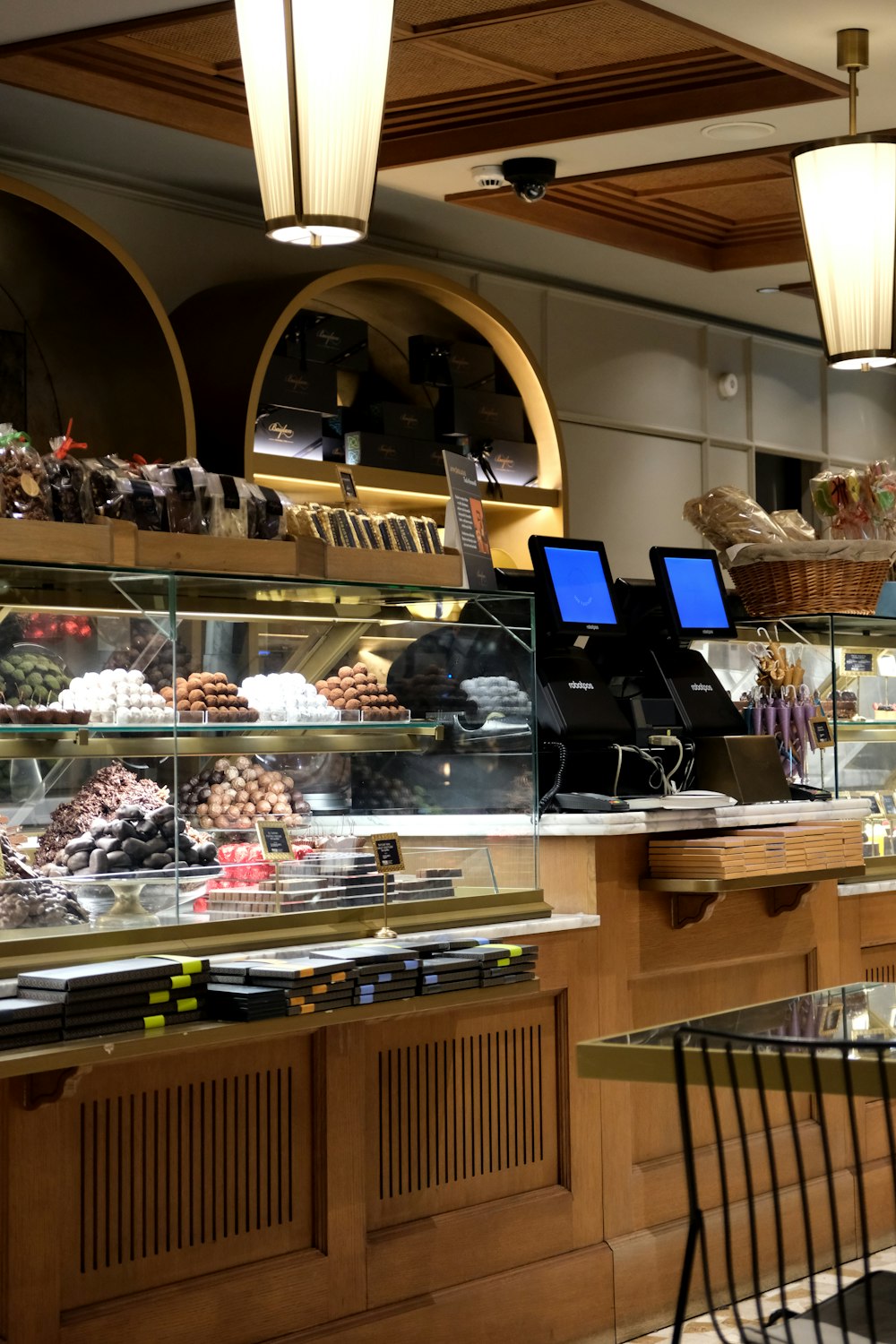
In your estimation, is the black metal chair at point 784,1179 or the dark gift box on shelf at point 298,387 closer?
the black metal chair at point 784,1179

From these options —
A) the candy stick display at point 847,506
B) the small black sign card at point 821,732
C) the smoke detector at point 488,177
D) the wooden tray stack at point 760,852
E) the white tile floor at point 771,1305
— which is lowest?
the white tile floor at point 771,1305

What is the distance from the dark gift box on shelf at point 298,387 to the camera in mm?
4957

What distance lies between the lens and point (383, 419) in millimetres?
5324

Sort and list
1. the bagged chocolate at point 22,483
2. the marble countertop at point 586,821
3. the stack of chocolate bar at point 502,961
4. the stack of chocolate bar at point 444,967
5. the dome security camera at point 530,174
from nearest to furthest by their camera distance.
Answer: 1. the bagged chocolate at point 22,483
2. the stack of chocolate bar at point 444,967
3. the stack of chocolate bar at point 502,961
4. the marble countertop at point 586,821
5. the dome security camera at point 530,174

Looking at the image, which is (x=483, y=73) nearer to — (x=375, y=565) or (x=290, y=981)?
(x=375, y=565)

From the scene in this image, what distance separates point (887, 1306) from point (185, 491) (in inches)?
71.8

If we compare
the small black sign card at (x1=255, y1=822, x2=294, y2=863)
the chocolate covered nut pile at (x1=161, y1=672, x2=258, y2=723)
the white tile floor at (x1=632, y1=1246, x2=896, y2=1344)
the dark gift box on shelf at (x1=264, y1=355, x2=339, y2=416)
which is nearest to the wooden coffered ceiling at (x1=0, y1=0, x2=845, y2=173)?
the dark gift box on shelf at (x1=264, y1=355, x2=339, y2=416)

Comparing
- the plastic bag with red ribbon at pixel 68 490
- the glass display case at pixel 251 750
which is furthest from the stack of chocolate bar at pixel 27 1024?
the plastic bag with red ribbon at pixel 68 490

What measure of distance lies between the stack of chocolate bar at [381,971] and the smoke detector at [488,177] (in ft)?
8.78

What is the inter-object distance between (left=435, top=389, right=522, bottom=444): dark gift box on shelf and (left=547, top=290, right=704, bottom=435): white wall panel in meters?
0.67

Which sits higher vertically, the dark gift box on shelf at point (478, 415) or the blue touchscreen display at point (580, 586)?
the dark gift box on shelf at point (478, 415)

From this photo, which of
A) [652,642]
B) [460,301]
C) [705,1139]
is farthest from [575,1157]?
[460,301]

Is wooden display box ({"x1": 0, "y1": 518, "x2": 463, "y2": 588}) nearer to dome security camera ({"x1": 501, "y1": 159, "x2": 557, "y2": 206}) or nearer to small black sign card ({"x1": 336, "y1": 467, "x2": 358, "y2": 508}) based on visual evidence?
small black sign card ({"x1": 336, "y1": 467, "x2": 358, "y2": 508})

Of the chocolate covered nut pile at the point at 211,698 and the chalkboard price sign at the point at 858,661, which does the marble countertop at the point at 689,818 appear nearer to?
the chalkboard price sign at the point at 858,661
